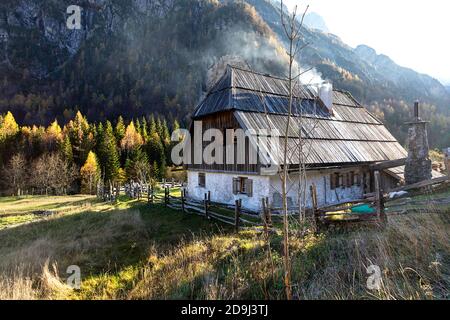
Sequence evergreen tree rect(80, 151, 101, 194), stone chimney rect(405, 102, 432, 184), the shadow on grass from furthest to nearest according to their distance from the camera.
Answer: evergreen tree rect(80, 151, 101, 194)
stone chimney rect(405, 102, 432, 184)
the shadow on grass

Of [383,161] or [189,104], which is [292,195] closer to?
[383,161]

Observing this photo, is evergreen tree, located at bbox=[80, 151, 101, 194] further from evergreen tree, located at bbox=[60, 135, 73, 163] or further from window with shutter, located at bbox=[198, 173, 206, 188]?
window with shutter, located at bbox=[198, 173, 206, 188]

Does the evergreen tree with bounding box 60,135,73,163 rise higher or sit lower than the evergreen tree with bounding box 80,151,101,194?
higher

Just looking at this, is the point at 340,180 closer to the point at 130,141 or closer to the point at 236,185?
the point at 236,185

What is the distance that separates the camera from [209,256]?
7367mm

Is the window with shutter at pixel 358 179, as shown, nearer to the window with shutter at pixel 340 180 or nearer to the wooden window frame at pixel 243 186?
the window with shutter at pixel 340 180

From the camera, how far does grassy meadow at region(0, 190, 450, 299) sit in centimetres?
436

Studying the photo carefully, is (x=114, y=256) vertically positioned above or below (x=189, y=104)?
below

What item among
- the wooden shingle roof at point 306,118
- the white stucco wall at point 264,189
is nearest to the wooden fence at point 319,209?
the white stucco wall at point 264,189

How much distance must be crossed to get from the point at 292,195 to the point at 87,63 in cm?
14623

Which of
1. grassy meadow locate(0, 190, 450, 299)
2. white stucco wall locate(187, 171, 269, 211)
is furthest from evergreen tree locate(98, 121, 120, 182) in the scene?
grassy meadow locate(0, 190, 450, 299)

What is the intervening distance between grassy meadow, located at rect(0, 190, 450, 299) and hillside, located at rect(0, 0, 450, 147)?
288ft

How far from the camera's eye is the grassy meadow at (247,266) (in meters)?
4.36
